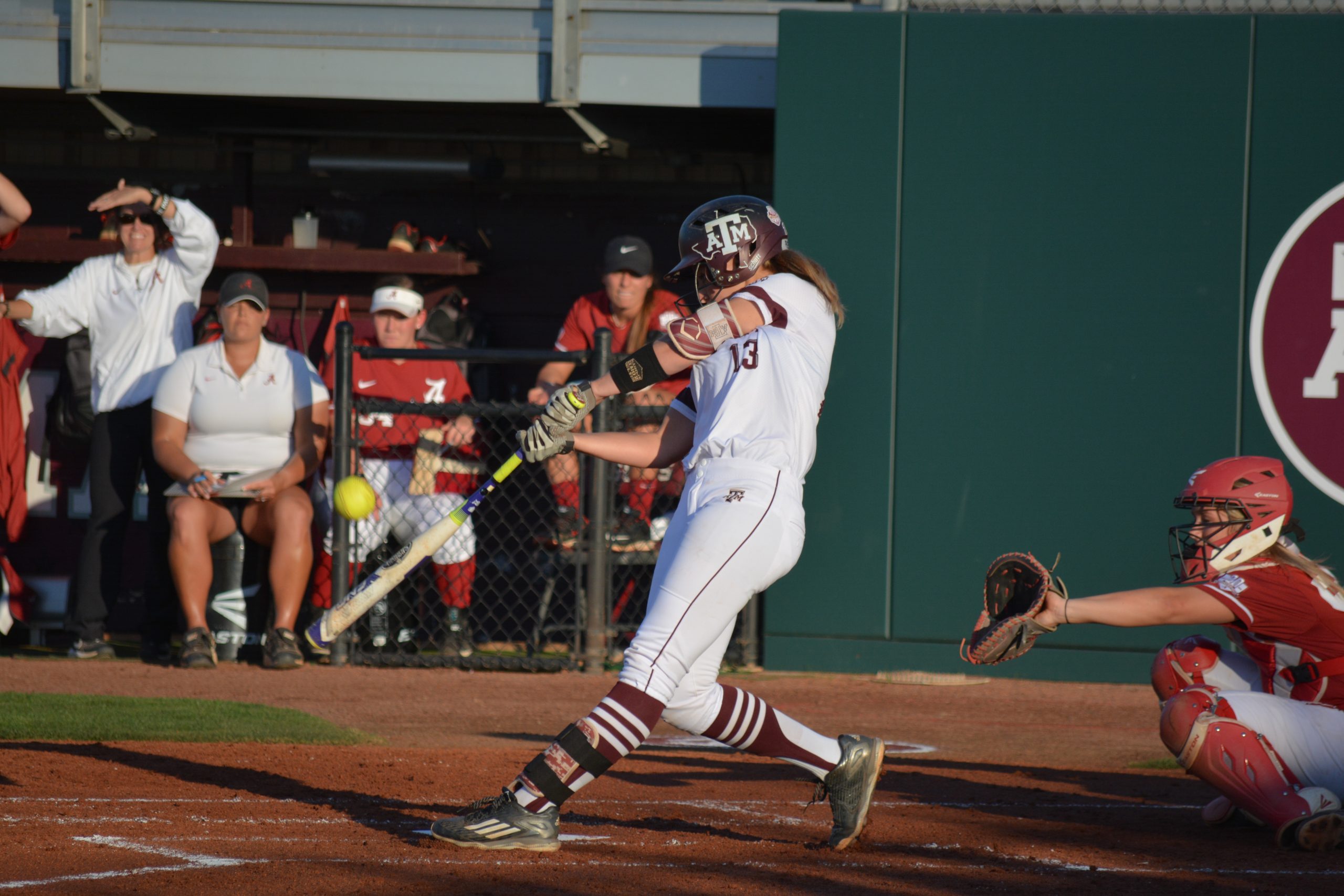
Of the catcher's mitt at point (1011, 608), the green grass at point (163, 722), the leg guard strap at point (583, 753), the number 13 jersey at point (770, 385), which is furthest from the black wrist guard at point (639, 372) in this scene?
the green grass at point (163, 722)

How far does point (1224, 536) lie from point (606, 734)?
1.85 m

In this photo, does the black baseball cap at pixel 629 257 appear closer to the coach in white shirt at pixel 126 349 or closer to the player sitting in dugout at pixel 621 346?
the player sitting in dugout at pixel 621 346

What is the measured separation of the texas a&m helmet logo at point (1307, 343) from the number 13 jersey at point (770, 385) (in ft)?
13.5

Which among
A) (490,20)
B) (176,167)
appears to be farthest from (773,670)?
(176,167)

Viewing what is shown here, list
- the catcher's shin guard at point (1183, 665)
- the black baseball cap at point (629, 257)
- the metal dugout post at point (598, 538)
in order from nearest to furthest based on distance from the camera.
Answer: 1. the catcher's shin guard at point (1183, 665)
2. the metal dugout post at point (598, 538)
3. the black baseball cap at point (629, 257)

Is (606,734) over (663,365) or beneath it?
beneath

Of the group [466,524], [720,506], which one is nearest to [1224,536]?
[720,506]

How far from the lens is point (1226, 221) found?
23.2 ft

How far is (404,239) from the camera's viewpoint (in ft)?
28.8

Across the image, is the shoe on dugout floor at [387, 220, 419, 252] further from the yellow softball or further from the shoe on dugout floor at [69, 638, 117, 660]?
the shoe on dugout floor at [69, 638, 117, 660]

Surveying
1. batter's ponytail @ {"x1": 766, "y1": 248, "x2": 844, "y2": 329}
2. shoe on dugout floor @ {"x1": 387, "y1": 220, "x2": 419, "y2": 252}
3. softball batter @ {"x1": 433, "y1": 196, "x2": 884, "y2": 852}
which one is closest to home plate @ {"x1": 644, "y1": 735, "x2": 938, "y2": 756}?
softball batter @ {"x1": 433, "y1": 196, "x2": 884, "y2": 852}

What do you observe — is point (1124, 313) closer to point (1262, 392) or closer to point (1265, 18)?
point (1262, 392)

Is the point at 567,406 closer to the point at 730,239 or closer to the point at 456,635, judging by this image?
the point at 730,239

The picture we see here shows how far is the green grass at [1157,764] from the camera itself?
17.5 feet
